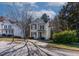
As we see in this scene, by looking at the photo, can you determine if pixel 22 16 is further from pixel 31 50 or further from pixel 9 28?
pixel 31 50

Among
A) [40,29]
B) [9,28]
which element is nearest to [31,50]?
[40,29]

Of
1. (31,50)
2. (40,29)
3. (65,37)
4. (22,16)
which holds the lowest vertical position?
(31,50)

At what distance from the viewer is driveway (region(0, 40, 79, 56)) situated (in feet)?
12.1

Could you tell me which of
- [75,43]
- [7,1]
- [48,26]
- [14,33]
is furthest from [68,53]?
[7,1]

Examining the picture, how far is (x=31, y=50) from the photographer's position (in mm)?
3711

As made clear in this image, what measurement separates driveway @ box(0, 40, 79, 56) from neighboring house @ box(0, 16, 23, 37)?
0.12 metres

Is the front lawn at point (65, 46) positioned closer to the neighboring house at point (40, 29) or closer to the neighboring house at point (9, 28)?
the neighboring house at point (40, 29)

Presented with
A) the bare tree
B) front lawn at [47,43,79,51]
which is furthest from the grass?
the bare tree

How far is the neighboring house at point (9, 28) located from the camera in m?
3.73

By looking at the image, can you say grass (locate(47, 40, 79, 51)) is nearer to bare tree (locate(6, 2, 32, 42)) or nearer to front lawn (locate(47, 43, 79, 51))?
front lawn (locate(47, 43, 79, 51))

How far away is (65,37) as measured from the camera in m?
3.76

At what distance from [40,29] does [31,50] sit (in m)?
0.28

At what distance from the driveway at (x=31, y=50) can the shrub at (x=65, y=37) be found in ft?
0.40

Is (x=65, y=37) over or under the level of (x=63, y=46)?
over
